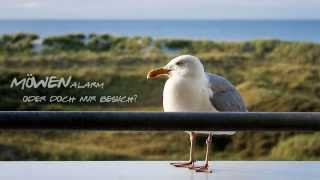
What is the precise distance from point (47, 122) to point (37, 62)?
5.12 ft

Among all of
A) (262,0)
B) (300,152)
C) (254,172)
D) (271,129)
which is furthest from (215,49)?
(271,129)

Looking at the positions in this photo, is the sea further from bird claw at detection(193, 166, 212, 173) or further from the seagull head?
bird claw at detection(193, 166, 212, 173)

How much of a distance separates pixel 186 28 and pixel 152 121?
1.67 metres

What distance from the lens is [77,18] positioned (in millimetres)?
1951

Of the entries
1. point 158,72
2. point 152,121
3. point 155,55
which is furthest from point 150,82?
point 152,121

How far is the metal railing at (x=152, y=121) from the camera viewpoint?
0.39 meters

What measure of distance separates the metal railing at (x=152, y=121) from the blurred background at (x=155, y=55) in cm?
146

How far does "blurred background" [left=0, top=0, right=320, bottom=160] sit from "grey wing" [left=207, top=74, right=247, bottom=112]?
691mm

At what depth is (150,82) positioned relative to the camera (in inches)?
76.5

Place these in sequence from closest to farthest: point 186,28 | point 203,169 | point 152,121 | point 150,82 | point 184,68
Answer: point 152,121, point 203,169, point 184,68, point 150,82, point 186,28

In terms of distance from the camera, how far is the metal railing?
1.29 ft

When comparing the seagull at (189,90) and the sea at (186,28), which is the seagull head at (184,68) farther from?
the sea at (186,28)

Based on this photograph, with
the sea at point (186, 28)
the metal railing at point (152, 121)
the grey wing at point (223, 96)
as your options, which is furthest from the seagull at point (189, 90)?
the sea at point (186, 28)

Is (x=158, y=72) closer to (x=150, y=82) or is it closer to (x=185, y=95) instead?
(x=185, y=95)
